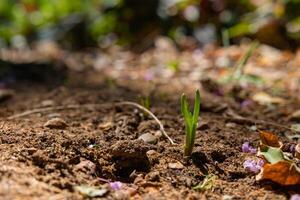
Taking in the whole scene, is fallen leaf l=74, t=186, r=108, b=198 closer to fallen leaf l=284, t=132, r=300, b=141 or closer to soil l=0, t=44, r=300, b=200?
soil l=0, t=44, r=300, b=200

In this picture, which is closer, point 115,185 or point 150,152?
point 115,185

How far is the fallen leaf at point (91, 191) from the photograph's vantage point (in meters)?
1.03

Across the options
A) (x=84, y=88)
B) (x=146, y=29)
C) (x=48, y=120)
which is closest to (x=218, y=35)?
(x=146, y=29)

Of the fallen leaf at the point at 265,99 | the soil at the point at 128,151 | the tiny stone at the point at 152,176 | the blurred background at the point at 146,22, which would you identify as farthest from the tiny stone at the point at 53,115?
the blurred background at the point at 146,22

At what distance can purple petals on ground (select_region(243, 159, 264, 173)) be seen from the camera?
1.22 metres

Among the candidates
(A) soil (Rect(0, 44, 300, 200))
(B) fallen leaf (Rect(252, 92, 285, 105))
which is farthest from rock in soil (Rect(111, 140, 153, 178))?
(B) fallen leaf (Rect(252, 92, 285, 105))

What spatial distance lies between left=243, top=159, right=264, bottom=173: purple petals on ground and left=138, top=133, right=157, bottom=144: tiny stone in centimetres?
28

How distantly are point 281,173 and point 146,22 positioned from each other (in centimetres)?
245

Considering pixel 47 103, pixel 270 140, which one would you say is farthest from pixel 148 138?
pixel 47 103

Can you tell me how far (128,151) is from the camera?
1.22m

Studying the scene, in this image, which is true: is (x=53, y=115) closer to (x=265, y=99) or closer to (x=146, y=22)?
(x=265, y=99)

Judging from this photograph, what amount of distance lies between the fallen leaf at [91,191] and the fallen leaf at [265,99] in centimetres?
106

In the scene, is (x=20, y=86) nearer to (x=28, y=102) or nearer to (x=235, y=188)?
(x=28, y=102)

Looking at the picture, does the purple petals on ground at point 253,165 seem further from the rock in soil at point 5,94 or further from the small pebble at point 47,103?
the rock in soil at point 5,94
